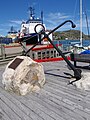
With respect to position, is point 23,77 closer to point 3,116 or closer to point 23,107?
point 23,107

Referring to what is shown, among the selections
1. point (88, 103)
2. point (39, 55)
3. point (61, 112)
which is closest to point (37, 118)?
point (61, 112)

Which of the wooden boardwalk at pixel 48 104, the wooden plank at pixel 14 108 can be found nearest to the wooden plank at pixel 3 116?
the wooden boardwalk at pixel 48 104

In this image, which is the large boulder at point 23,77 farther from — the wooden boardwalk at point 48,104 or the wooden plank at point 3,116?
the wooden plank at point 3,116

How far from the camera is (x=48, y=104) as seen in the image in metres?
3.79

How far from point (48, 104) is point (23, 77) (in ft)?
3.35

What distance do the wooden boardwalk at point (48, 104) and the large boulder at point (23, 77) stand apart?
0.16 meters

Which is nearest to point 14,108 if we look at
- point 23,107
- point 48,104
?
point 23,107

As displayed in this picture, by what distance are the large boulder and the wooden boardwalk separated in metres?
0.16

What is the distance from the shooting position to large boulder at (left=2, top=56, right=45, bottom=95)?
443 centimetres

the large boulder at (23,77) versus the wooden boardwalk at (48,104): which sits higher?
the large boulder at (23,77)

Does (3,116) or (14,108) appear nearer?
(3,116)

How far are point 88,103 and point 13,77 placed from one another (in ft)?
5.94

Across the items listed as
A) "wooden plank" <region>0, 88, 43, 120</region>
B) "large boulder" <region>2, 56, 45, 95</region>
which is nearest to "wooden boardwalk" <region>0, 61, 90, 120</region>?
"wooden plank" <region>0, 88, 43, 120</region>

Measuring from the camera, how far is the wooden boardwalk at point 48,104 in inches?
129
